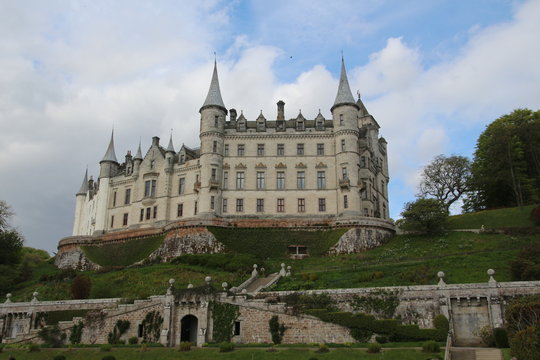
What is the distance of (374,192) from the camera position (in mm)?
68500

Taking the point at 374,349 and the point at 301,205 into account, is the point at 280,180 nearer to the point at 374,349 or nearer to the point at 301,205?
the point at 301,205

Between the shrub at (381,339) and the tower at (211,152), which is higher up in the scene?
the tower at (211,152)

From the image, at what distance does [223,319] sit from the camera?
3781 centimetres

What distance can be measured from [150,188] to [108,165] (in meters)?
10.1

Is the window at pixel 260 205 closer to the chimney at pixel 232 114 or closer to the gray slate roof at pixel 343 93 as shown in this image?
the chimney at pixel 232 114

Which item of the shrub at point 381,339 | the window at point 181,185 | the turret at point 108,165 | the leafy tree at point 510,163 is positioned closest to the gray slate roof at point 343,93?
the leafy tree at point 510,163

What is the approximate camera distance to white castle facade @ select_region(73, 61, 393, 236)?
209 ft

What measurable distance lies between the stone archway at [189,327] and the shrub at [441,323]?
1676 cm

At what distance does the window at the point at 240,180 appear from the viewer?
6569cm

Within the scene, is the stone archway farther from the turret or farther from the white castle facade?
the turret

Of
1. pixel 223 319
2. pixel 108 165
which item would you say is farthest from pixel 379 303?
pixel 108 165

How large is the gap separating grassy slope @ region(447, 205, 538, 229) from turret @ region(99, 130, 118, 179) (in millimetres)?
45673

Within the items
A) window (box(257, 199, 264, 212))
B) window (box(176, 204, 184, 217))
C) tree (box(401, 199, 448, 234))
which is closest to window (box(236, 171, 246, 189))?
window (box(257, 199, 264, 212))

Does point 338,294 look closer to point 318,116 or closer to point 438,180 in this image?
point 318,116
